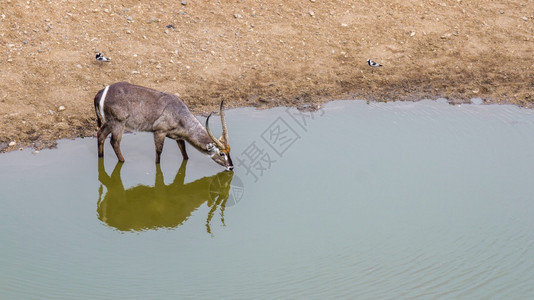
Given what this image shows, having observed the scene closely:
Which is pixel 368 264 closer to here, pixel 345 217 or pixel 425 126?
pixel 345 217

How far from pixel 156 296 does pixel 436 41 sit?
10.3 meters

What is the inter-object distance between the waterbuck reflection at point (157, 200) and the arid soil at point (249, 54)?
1803 mm

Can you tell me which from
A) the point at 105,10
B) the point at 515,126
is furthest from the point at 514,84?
the point at 105,10

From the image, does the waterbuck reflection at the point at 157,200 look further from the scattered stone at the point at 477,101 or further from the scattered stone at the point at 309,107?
the scattered stone at the point at 477,101

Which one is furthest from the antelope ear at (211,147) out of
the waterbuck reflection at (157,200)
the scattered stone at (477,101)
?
the scattered stone at (477,101)

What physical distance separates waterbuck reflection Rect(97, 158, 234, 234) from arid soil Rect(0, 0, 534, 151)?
180cm

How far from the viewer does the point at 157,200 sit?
35.8 ft

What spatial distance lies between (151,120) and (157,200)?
1.44 metres

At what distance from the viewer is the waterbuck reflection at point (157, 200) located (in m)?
10.3

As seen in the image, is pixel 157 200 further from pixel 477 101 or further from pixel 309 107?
pixel 477 101

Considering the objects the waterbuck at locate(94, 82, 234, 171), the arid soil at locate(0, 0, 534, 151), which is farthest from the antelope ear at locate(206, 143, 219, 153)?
the arid soil at locate(0, 0, 534, 151)

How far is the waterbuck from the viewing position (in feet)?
36.0

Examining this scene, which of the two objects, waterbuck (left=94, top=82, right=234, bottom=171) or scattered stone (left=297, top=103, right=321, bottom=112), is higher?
scattered stone (left=297, top=103, right=321, bottom=112)

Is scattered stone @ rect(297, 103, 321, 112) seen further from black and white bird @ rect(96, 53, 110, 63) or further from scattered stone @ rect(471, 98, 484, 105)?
black and white bird @ rect(96, 53, 110, 63)
